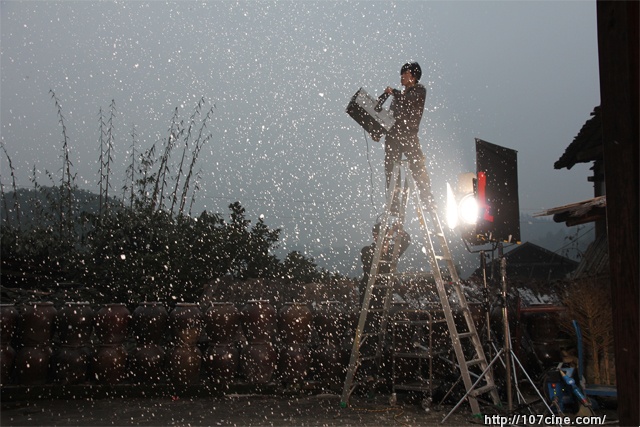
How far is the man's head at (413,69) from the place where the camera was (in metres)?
6.91

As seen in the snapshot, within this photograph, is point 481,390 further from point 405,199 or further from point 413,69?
point 413,69

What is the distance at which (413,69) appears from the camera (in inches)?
272

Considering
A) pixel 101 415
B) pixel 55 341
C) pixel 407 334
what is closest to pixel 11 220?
pixel 55 341

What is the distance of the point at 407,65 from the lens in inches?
273

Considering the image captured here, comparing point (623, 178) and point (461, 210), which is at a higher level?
point (461, 210)

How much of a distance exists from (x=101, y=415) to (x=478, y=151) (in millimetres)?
4920

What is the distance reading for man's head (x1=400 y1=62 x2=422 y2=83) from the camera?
691 centimetres

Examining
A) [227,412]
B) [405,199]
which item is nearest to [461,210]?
[405,199]

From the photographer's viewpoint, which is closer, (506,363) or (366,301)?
(506,363)

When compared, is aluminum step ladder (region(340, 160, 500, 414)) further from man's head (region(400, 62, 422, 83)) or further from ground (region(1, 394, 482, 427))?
man's head (region(400, 62, 422, 83))

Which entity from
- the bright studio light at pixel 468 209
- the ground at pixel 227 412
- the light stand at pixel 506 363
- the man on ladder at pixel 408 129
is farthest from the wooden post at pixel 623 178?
the man on ladder at pixel 408 129

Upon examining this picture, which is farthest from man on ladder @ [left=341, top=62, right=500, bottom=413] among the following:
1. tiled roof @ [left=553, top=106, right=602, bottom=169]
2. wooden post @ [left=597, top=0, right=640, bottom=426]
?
tiled roof @ [left=553, top=106, right=602, bottom=169]

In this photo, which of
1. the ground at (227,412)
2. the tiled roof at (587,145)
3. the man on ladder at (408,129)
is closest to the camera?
the ground at (227,412)

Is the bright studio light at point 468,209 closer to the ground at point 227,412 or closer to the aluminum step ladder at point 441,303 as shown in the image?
the aluminum step ladder at point 441,303
